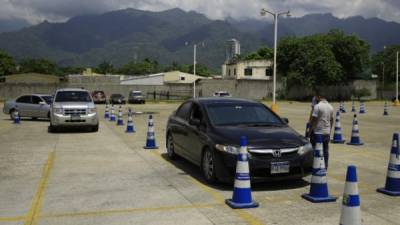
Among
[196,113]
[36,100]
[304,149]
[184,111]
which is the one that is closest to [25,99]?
[36,100]

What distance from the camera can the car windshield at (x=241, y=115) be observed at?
9.84m

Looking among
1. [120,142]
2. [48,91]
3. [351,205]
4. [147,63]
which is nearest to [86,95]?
[120,142]

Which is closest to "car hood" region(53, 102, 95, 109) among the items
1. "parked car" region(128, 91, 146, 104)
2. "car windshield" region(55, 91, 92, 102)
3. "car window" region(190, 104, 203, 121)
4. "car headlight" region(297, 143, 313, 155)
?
"car windshield" region(55, 91, 92, 102)

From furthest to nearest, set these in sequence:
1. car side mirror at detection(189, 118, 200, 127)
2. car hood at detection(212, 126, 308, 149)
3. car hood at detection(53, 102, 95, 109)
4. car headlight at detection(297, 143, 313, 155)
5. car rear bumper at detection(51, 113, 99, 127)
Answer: car hood at detection(53, 102, 95, 109) → car rear bumper at detection(51, 113, 99, 127) → car side mirror at detection(189, 118, 200, 127) → car headlight at detection(297, 143, 313, 155) → car hood at detection(212, 126, 308, 149)

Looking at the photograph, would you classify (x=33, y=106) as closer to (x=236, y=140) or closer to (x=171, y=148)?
(x=171, y=148)

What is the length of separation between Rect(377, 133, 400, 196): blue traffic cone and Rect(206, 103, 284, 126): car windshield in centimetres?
253

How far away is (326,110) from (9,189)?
635 centimetres

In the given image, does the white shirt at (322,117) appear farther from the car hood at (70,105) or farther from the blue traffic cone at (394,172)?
the car hood at (70,105)

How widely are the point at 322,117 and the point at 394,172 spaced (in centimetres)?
258

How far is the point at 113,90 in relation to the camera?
64500 mm

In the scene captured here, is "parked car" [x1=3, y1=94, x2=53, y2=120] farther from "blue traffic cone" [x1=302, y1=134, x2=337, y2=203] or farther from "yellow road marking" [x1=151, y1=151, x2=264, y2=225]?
"blue traffic cone" [x1=302, y1=134, x2=337, y2=203]

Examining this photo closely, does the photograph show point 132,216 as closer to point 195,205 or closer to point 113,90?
point 195,205

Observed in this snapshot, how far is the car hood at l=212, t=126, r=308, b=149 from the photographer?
27.8 feet

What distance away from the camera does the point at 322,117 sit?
34.3ft
